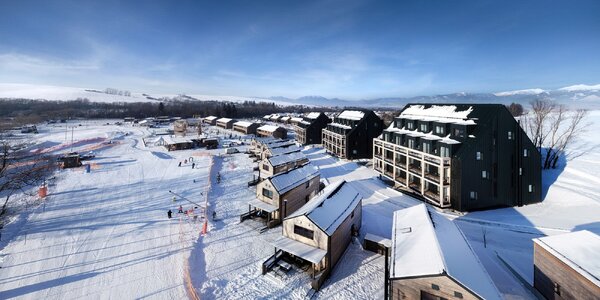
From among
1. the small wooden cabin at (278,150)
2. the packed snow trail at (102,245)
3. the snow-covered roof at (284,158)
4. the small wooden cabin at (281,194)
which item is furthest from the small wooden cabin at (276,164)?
the packed snow trail at (102,245)

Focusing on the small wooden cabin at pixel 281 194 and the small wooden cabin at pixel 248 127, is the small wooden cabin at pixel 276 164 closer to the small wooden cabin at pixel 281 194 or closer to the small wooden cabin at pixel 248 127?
the small wooden cabin at pixel 281 194

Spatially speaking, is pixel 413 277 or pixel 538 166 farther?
pixel 538 166

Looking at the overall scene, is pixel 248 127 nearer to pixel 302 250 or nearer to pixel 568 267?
pixel 302 250

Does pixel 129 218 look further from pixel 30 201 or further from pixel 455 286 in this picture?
pixel 455 286

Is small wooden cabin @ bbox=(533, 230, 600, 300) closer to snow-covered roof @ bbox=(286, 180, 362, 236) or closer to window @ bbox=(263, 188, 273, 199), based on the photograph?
snow-covered roof @ bbox=(286, 180, 362, 236)

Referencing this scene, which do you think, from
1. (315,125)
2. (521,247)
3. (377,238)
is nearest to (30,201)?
(377,238)
